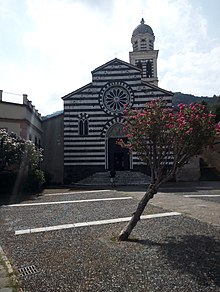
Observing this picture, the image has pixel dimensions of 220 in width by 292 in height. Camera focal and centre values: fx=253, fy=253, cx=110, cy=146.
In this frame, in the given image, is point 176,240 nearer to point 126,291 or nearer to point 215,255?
point 215,255

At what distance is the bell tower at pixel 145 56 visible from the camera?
117 ft

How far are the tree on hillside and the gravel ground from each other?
777 cm

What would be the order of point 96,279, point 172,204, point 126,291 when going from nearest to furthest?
point 126,291
point 96,279
point 172,204

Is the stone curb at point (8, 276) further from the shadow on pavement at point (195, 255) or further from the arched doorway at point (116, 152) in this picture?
the arched doorway at point (116, 152)

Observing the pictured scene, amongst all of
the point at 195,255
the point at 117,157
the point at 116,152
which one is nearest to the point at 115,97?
the point at 116,152

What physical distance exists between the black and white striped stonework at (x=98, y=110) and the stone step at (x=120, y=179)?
1033mm

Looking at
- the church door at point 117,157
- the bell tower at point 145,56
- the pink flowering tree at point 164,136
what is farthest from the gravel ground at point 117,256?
the bell tower at point 145,56

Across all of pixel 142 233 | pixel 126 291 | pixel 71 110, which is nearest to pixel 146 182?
pixel 71 110

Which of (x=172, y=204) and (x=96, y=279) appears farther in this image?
(x=172, y=204)

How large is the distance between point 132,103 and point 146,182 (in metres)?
8.72

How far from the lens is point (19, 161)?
16438 mm

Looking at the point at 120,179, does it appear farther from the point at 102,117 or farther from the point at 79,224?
the point at 79,224

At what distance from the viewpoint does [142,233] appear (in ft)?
23.1

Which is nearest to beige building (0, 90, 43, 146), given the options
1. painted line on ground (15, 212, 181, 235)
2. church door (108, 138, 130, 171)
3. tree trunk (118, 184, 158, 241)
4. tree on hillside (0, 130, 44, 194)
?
tree on hillside (0, 130, 44, 194)
